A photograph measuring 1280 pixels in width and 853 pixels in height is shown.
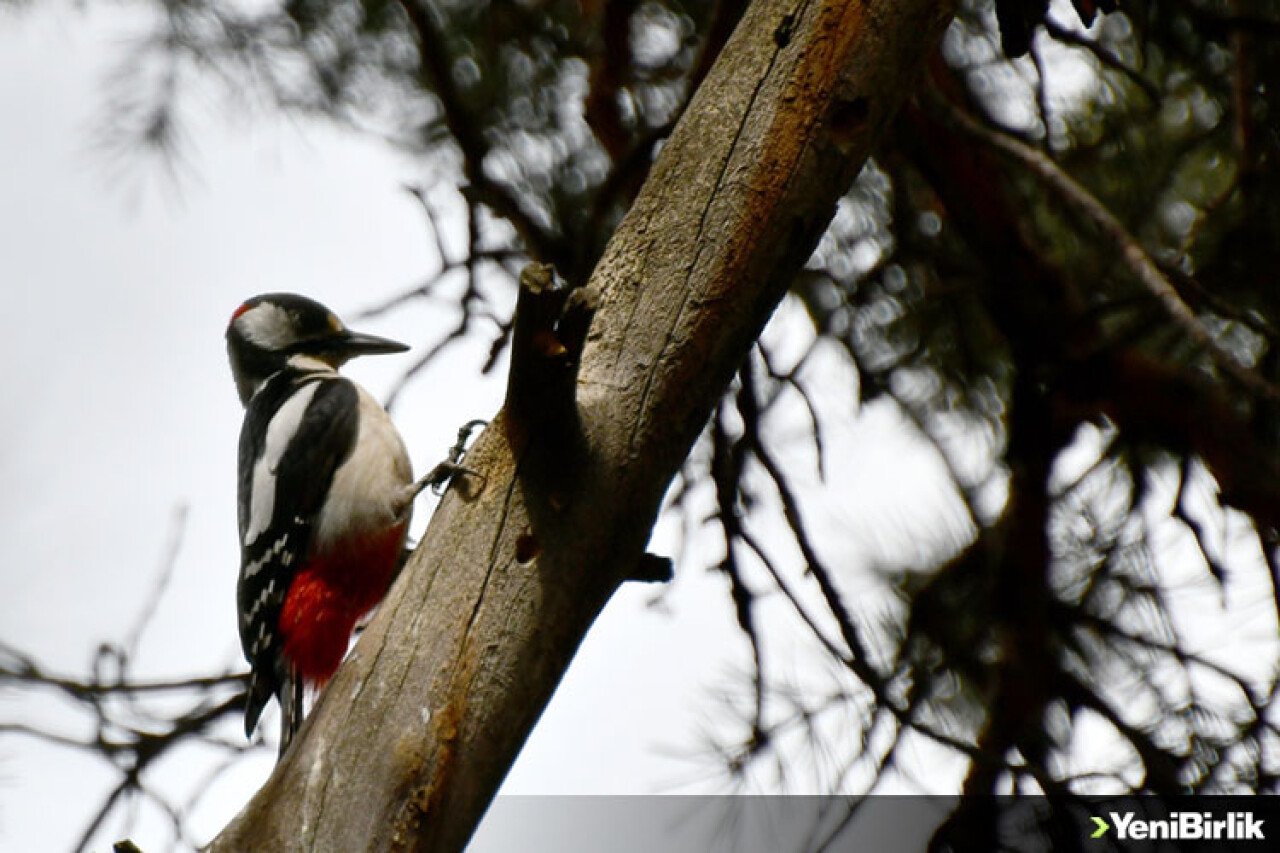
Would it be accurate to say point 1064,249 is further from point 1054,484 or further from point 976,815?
point 976,815

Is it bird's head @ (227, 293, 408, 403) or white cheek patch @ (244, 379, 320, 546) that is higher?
bird's head @ (227, 293, 408, 403)

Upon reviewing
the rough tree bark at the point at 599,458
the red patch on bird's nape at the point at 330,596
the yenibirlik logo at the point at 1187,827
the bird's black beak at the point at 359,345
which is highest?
the bird's black beak at the point at 359,345

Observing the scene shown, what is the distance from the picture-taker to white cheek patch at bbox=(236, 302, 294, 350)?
2834 mm

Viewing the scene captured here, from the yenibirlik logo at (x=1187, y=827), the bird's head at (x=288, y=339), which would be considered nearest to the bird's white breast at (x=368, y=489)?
the bird's head at (x=288, y=339)

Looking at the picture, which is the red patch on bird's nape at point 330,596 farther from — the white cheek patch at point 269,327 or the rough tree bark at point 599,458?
the rough tree bark at point 599,458

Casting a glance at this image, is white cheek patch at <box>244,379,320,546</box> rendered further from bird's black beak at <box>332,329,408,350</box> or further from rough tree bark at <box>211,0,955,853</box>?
rough tree bark at <box>211,0,955,853</box>

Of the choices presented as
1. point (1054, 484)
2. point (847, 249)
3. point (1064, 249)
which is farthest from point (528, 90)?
point (1054, 484)

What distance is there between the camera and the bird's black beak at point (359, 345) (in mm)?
2710

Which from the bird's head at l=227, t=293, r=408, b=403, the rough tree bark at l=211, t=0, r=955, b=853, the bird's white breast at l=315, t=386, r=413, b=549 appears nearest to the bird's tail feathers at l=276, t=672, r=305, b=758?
the bird's white breast at l=315, t=386, r=413, b=549

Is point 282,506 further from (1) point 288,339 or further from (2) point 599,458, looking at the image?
(2) point 599,458

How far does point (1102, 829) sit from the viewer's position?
2.03 metres

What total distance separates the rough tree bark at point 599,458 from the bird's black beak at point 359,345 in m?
1.27

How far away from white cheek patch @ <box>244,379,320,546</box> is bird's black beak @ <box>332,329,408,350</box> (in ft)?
0.76

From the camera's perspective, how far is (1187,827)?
6.56 feet
